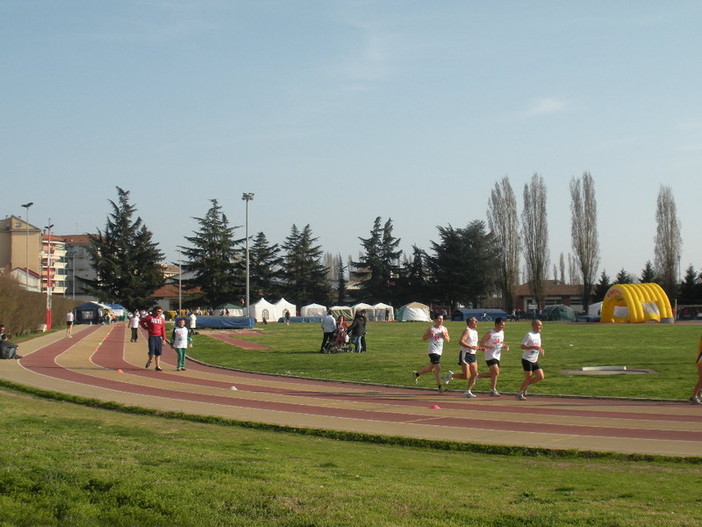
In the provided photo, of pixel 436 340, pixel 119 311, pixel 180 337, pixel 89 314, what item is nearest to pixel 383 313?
pixel 119 311

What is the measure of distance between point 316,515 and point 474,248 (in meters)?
100

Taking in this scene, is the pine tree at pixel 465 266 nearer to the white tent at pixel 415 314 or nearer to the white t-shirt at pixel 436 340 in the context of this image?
the white tent at pixel 415 314

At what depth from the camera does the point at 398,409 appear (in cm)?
1611

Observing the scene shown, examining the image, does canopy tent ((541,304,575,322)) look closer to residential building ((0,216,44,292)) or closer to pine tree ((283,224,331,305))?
pine tree ((283,224,331,305))

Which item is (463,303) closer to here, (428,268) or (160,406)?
(428,268)

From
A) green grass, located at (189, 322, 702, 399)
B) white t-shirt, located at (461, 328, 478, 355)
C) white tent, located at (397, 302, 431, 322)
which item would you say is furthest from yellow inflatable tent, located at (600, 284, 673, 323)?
white t-shirt, located at (461, 328, 478, 355)

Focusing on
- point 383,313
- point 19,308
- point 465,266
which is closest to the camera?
point 19,308

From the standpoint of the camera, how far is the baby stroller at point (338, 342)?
32.4 m

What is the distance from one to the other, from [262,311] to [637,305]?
117 feet

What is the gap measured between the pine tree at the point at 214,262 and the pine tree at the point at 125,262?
13.8ft

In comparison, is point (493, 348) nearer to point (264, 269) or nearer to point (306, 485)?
point (306, 485)

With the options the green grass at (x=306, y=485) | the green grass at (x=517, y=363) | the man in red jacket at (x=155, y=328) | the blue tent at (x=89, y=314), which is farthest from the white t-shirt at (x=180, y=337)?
the blue tent at (x=89, y=314)

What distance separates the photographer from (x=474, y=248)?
347 feet

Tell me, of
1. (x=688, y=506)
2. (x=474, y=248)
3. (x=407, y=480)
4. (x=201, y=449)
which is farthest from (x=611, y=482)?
(x=474, y=248)
